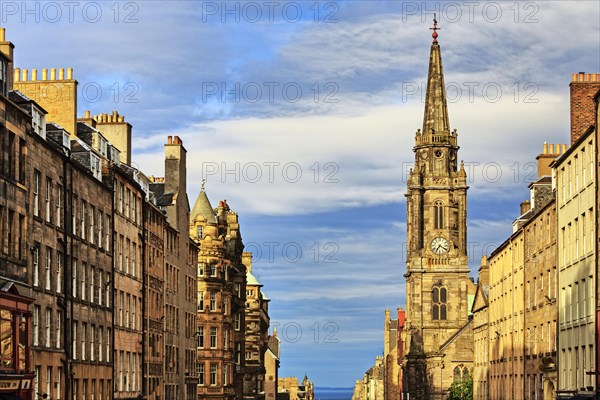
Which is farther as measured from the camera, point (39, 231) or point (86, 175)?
point (86, 175)

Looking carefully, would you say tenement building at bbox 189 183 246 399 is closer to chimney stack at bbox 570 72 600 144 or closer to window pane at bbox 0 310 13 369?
chimney stack at bbox 570 72 600 144

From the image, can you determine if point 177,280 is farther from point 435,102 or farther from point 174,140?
point 435,102

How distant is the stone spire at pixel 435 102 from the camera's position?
568ft

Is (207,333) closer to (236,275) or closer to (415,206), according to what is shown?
(236,275)

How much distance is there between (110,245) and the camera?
63.0 metres

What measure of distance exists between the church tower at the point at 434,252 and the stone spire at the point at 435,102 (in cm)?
14

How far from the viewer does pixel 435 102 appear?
569 feet

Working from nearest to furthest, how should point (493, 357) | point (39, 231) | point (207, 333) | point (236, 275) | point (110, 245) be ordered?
point (39, 231), point (110, 245), point (493, 357), point (207, 333), point (236, 275)

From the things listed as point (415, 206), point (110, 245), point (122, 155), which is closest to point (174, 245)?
point (122, 155)

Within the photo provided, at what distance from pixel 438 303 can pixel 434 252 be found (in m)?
7.22

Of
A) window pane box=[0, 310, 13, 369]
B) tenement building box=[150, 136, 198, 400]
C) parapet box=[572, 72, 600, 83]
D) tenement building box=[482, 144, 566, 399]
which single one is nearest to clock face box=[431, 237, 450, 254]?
tenement building box=[482, 144, 566, 399]

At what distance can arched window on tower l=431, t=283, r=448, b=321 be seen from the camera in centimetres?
16838

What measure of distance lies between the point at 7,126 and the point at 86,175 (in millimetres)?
14604

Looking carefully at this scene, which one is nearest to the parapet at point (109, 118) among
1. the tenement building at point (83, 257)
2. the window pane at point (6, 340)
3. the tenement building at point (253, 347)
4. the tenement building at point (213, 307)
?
the tenement building at point (83, 257)
